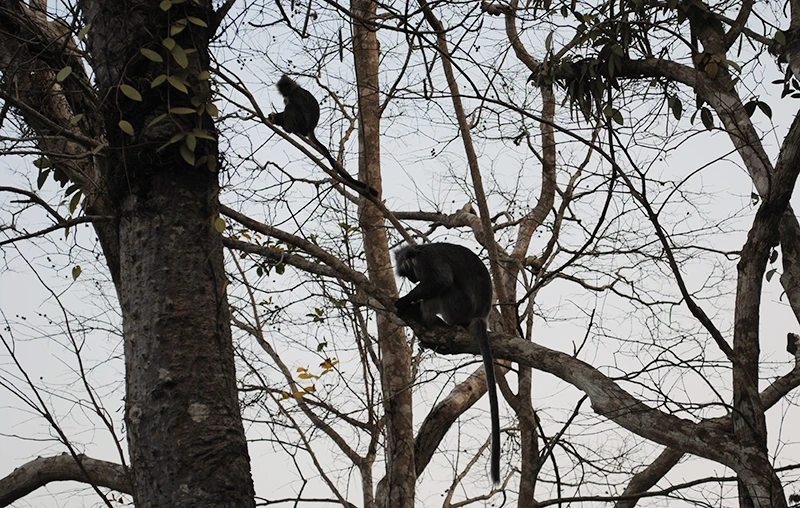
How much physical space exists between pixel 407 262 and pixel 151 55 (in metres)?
2.78

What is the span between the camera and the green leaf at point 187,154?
5.57 feet

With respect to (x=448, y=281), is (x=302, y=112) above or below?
above

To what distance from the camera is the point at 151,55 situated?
1754mm

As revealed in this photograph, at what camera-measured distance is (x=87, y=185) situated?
2273mm

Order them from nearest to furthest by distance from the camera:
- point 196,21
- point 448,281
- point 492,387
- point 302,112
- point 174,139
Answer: point 174,139 → point 196,21 → point 492,387 → point 448,281 → point 302,112

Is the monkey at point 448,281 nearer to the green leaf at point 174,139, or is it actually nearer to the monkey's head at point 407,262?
the monkey's head at point 407,262

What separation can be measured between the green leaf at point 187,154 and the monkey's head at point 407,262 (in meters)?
2.60

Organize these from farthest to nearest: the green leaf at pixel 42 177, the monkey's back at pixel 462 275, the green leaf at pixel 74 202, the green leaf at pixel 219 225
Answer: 1. the monkey's back at pixel 462 275
2. the green leaf at pixel 42 177
3. the green leaf at pixel 74 202
4. the green leaf at pixel 219 225

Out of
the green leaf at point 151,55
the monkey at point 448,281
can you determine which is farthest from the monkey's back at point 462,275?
the green leaf at point 151,55

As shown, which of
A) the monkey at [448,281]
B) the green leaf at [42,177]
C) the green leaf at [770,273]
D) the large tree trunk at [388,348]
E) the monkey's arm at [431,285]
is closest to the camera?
the green leaf at [42,177]

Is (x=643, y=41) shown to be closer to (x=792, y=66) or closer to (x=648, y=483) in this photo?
(x=792, y=66)

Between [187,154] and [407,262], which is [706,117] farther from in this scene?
[187,154]

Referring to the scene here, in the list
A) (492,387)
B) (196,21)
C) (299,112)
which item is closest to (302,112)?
(299,112)

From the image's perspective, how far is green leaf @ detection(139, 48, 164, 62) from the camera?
1.74 meters
